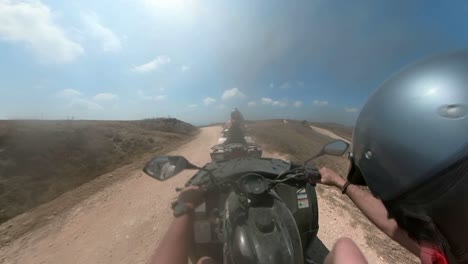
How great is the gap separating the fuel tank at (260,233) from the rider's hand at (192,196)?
20.7 inches

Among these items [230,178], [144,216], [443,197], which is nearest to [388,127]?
[443,197]

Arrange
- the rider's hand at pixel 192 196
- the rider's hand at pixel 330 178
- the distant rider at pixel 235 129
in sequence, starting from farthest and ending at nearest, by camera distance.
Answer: the distant rider at pixel 235 129 → the rider's hand at pixel 330 178 → the rider's hand at pixel 192 196

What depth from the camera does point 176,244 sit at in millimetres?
1965

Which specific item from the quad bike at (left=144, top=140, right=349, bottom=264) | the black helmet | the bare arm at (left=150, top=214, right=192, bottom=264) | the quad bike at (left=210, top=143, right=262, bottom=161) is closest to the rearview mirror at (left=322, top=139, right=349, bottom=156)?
the quad bike at (left=144, top=140, right=349, bottom=264)

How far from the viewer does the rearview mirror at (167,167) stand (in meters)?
2.56

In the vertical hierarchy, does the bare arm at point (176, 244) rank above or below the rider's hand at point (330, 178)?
below

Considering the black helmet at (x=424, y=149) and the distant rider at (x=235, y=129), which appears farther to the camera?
the distant rider at (x=235, y=129)

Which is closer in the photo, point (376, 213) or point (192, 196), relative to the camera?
point (376, 213)

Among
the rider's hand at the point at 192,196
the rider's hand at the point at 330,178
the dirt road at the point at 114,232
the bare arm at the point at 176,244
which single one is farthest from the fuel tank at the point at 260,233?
the dirt road at the point at 114,232

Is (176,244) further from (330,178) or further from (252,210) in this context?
(330,178)

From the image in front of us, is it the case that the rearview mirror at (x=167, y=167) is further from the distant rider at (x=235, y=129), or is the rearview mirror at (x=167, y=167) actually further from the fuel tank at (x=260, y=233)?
the distant rider at (x=235, y=129)

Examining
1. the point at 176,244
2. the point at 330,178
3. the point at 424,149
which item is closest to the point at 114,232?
the point at 176,244

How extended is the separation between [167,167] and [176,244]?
826 mm

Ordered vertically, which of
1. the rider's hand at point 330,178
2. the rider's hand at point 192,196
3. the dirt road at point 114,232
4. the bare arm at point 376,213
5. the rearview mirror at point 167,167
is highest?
the rearview mirror at point 167,167
